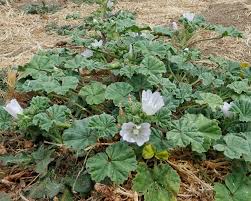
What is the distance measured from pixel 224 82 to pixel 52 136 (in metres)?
1.05

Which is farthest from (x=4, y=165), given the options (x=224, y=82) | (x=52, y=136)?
(x=224, y=82)

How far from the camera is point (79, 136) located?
7.29 ft

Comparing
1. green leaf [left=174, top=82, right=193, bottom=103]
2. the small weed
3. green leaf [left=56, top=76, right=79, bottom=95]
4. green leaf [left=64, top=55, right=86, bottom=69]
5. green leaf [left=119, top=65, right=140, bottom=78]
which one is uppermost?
green leaf [left=56, top=76, right=79, bottom=95]

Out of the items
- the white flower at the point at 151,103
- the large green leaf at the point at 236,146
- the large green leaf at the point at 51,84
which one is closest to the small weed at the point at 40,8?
the large green leaf at the point at 51,84

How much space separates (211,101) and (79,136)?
0.71m

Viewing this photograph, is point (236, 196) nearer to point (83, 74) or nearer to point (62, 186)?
point (62, 186)

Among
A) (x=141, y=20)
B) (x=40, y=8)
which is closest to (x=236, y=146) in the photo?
(x=141, y=20)

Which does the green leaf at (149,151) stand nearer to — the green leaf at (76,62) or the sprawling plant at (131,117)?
the sprawling plant at (131,117)

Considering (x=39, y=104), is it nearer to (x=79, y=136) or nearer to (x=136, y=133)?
(x=79, y=136)

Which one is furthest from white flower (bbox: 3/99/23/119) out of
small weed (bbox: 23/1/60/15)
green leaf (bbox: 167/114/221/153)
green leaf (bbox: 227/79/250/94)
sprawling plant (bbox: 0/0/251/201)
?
small weed (bbox: 23/1/60/15)

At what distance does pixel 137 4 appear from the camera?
220 inches

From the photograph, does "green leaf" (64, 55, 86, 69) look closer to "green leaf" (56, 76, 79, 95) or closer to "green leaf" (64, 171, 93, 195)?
"green leaf" (56, 76, 79, 95)

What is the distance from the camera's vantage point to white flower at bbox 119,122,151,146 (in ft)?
7.04

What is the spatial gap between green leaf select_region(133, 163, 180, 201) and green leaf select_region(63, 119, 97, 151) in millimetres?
251
